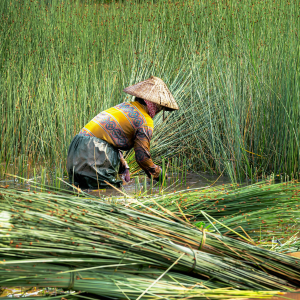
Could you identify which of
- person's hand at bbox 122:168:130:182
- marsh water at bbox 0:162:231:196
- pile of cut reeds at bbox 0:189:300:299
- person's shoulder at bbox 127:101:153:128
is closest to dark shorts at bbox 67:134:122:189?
marsh water at bbox 0:162:231:196

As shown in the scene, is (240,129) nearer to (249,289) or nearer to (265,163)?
(265,163)

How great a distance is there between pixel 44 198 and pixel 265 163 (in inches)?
105

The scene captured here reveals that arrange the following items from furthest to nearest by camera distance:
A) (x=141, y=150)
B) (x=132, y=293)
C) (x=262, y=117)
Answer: (x=262, y=117) < (x=141, y=150) < (x=132, y=293)

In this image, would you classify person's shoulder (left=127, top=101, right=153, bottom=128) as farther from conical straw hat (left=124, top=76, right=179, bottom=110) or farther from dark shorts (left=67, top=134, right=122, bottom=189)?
dark shorts (left=67, top=134, right=122, bottom=189)

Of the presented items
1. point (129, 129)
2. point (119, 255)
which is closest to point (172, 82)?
point (129, 129)

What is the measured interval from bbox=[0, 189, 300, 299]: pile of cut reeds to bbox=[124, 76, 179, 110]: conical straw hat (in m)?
1.66

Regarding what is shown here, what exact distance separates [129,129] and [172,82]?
1826 mm

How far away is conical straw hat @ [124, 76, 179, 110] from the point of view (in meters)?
3.25

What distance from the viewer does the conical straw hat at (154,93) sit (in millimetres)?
3252

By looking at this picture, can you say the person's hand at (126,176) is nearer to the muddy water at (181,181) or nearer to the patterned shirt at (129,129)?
the muddy water at (181,181)

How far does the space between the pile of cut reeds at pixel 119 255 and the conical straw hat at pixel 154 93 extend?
1.66 metres

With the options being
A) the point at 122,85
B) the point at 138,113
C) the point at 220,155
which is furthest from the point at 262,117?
the point at 122,85

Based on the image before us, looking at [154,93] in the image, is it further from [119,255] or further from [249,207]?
[119,255]

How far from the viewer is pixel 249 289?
1.60 meters
